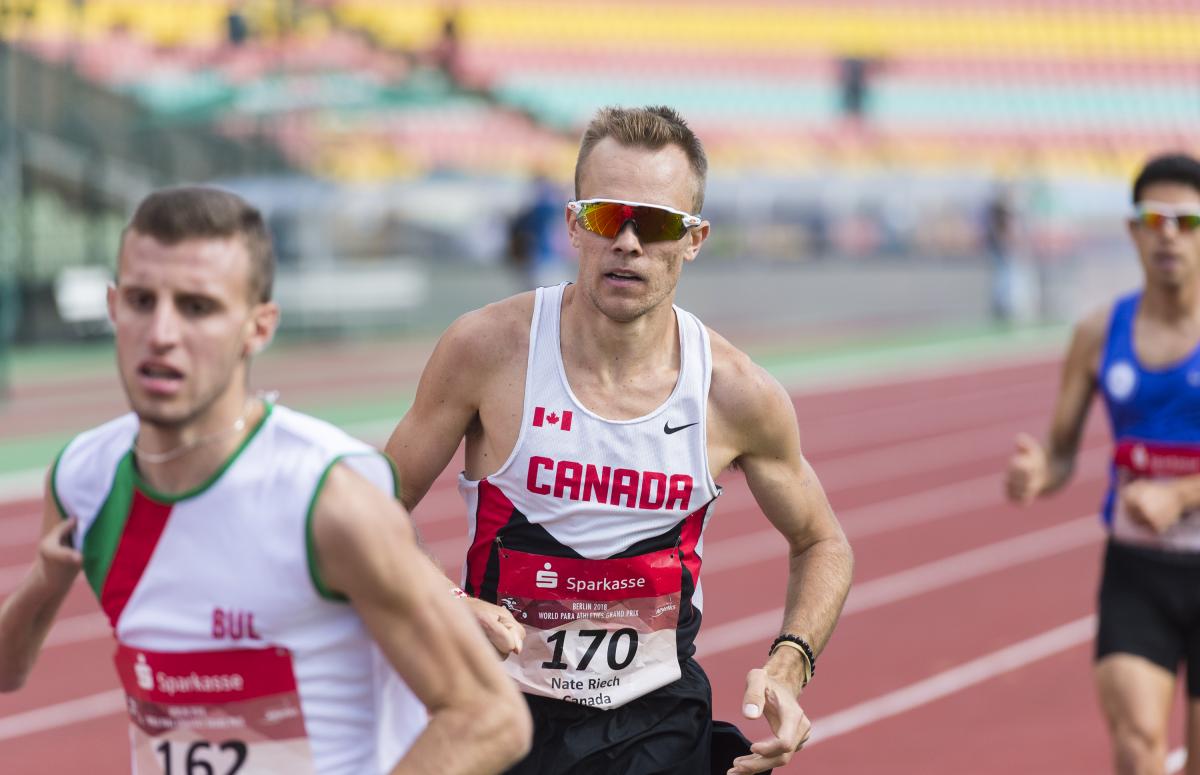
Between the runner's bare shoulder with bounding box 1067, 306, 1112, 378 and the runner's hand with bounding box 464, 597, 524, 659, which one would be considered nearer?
the runner's hand with bounding box 464, 597, 524, 659

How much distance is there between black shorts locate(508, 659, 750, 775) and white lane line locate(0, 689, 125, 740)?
412cm

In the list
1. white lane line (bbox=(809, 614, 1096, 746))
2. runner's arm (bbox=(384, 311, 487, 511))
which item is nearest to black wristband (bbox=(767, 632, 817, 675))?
runner's arm (bbox=(384, 311, 487, 511))

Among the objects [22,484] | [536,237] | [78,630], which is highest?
[536,237]

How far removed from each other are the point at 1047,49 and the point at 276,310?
40705 mm

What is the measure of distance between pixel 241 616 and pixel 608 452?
123 cm

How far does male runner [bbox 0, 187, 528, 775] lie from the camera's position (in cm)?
244

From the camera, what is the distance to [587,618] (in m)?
3.68

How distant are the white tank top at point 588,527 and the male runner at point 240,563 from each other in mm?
1059

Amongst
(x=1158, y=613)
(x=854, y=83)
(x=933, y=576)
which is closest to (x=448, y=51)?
(x=854, y=83)

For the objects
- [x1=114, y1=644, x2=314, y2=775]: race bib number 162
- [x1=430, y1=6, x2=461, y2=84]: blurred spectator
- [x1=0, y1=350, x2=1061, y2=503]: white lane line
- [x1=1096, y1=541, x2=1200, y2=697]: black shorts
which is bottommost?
[x1=0, y1=350, x2=1061, y2=503]: white lane line

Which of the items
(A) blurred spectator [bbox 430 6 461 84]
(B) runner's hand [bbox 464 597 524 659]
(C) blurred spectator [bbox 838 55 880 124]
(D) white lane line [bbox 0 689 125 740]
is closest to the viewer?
(B) runner's hand [bbox 464 597 524 659]

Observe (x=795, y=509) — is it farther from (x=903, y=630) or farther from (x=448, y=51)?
(x=448, y=51)

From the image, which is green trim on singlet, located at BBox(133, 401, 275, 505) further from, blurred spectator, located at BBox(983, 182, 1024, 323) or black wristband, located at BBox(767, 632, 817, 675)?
blurred spectator, located at BBox(983, 182, 1024, 323)

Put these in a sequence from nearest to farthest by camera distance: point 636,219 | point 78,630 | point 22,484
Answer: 1. point 636,219
2. point 78,630
3. point 22,484
